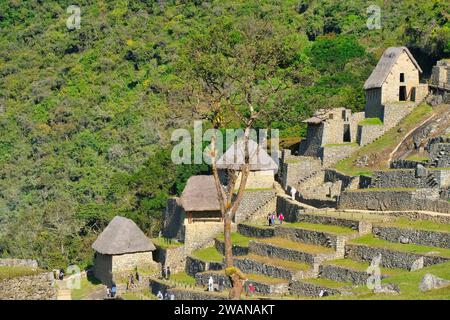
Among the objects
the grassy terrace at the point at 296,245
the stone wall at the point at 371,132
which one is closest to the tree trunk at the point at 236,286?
the grassy terrace at the point at 296,245

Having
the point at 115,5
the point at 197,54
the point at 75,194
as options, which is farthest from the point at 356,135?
the point at 115,5

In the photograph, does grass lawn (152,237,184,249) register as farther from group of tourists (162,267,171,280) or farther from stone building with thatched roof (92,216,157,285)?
group of tourists (162,267,171,280)

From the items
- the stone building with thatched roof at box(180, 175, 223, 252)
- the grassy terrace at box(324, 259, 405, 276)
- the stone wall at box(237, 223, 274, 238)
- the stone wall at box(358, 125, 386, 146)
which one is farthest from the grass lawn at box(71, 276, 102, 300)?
the stone wall at box(358, 125, 386, 146)

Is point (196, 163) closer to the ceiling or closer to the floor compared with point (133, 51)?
closer to the floor
